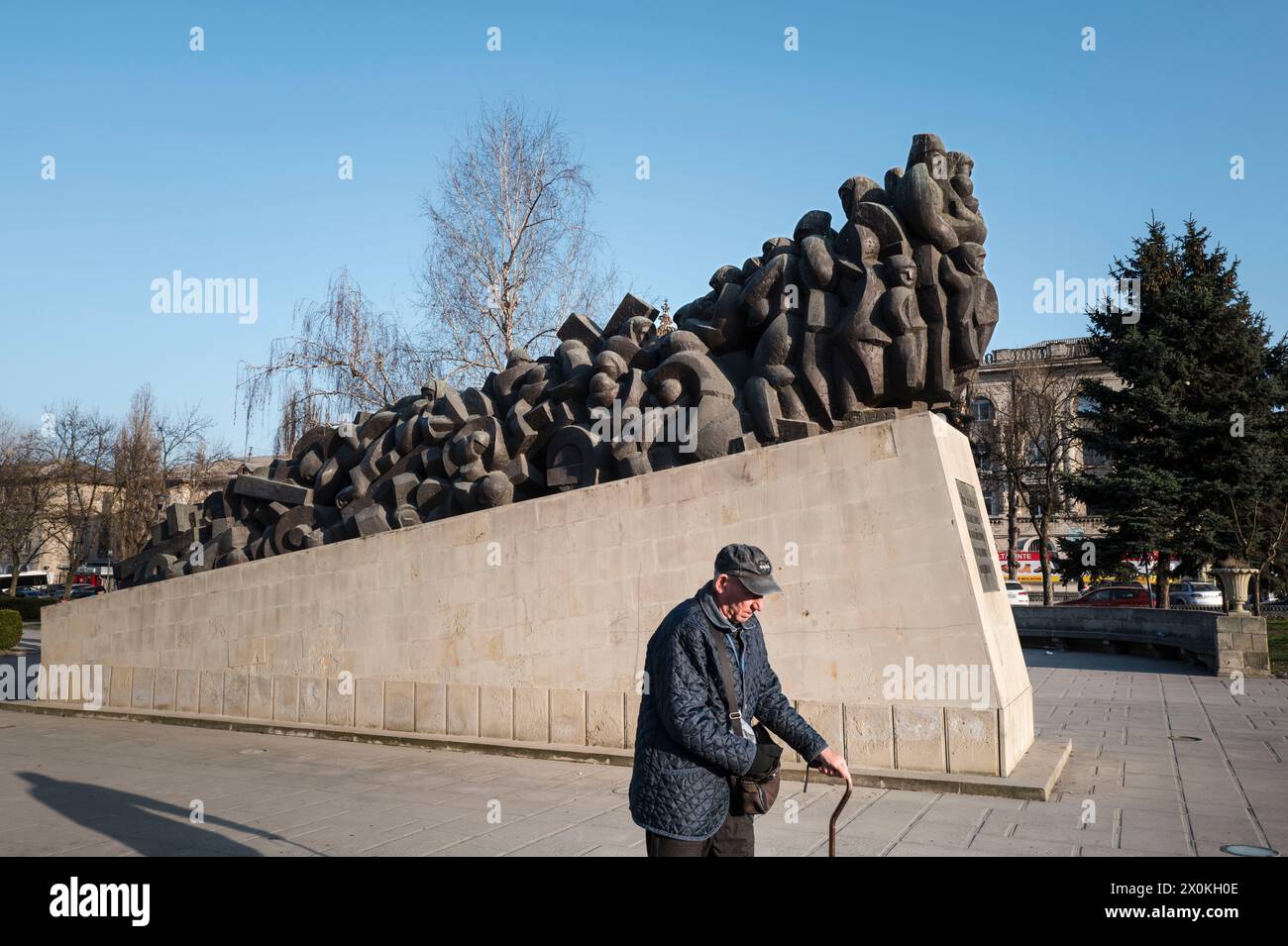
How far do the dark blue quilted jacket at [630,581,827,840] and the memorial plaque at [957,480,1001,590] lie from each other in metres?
4.66

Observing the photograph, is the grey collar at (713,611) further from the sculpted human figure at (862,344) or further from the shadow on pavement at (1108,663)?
the shadow on pavement at (1108,663)

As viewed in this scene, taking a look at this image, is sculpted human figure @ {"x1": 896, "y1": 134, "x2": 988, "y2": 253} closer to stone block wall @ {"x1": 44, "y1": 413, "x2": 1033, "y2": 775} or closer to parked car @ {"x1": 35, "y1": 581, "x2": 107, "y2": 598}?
stone block wall @ {"x1": 44, "y1": 413, "x2": 1033, "y2": 775}

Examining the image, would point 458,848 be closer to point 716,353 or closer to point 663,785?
point 663,785

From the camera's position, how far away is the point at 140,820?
21.1 ft

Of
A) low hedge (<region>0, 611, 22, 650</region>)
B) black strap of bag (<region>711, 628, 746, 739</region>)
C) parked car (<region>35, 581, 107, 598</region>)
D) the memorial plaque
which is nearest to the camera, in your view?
black strap of bag (<region>711, 628, 746, 739</region>)

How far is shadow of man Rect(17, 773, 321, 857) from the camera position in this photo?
5680 mm

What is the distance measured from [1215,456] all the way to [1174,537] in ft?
7.45

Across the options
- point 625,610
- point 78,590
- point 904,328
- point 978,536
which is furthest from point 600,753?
point 78,590

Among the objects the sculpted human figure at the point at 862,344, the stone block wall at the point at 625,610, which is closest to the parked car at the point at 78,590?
the stone block wall at the point at 625,610

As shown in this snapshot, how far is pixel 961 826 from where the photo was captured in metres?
5.84

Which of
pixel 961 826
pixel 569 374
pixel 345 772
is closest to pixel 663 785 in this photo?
pixel 961 826

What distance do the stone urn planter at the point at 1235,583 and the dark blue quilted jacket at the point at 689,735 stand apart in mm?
15739

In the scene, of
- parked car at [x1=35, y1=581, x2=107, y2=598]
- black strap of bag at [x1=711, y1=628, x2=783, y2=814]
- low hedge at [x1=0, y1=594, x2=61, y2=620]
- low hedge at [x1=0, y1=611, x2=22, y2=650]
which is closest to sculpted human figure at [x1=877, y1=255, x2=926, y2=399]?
black strap of bag at [x1=711, y1=628, x2=783, y2=814]

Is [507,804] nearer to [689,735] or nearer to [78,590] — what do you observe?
[689,735]
